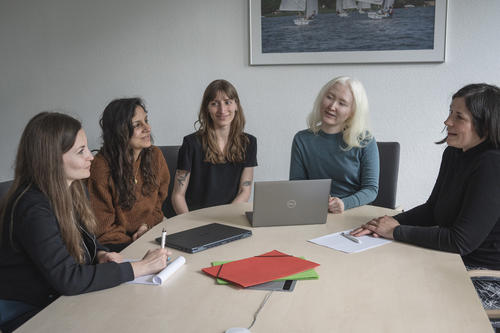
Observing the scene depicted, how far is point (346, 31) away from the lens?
3.09 m

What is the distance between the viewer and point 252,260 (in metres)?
1.46

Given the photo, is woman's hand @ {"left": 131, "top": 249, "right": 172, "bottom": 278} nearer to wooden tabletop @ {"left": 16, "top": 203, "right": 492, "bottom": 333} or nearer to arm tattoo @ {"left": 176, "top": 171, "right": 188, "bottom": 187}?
wooden tabletop @ {"left": 16, "top": 203, "right": 492, "bottom": 333}

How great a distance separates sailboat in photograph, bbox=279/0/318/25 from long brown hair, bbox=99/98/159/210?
1.43 meters

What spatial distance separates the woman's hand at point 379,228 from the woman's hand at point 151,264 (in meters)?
0.73

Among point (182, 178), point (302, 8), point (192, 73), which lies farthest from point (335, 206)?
point (192, 73)

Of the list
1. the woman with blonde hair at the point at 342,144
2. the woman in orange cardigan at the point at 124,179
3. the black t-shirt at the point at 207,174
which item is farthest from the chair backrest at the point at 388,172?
the woman in orange cardigan at the point at 124,179

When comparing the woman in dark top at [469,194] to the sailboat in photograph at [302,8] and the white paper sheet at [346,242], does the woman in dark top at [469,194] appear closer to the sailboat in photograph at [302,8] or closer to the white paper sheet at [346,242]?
the white paper sheet at [346,242]

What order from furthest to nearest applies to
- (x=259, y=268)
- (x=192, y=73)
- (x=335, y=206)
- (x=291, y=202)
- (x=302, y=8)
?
(x=192, y=73) → (x=302, y=8) → (x=335, y=206) → (x=291, y=202) → (x=259, y=268)

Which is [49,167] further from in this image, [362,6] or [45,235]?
[362,6]

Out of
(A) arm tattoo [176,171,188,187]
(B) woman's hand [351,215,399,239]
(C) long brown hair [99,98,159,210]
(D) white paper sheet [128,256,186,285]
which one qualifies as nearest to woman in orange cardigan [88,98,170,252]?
(C) long brown hair [99,98,159,210]

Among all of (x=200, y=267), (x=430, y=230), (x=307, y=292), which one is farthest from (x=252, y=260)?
(x=430, y=230)

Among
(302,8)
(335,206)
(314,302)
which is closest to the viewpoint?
(314,302)

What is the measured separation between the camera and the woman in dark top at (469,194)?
1.54m

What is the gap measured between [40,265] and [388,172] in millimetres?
1860
